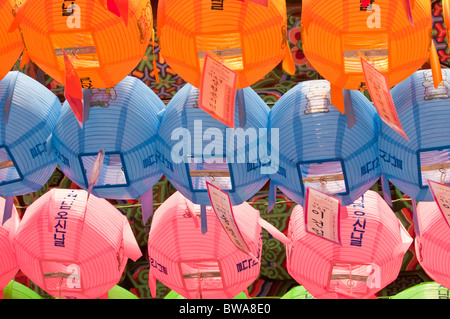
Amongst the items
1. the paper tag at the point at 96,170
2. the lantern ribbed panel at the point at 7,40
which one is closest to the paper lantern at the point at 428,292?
the paper tag at the point at 96,170

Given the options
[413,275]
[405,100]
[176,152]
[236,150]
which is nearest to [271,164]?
[236,150]

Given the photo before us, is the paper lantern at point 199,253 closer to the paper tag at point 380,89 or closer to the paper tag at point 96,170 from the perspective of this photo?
the paper tag at point 96,170

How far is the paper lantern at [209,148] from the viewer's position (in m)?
1.98

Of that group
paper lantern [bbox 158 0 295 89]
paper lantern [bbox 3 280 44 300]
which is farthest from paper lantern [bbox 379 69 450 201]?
paper lantern [bbox 3 280 44 300]

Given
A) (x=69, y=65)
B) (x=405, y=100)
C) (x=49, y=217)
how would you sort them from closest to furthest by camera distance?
(x=69, y=65) → (x=405, y=100) → (x=49, y=217)

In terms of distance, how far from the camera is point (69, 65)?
1838mm

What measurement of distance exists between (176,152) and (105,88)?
0.34 m

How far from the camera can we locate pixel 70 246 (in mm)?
2369

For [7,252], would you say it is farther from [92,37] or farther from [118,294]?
[92,37]

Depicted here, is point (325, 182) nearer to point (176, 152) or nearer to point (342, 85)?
point (342, 85)

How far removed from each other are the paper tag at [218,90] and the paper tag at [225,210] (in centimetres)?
28

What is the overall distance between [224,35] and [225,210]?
1.74 feet

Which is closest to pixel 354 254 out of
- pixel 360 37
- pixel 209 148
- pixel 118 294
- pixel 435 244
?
pixel 435 244

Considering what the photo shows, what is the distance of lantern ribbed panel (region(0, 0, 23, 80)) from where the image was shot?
194 centimetres
